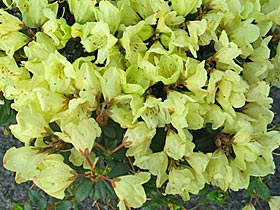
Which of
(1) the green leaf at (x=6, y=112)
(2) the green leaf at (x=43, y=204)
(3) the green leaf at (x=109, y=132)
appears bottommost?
(2) the green leaf at (x=43, y=204)

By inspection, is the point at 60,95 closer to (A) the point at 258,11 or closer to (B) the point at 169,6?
(B) the point at 169,6

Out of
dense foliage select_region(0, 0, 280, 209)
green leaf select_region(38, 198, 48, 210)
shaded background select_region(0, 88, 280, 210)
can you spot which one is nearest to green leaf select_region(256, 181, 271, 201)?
dense foliage select_region(0, 0, 280, 209)

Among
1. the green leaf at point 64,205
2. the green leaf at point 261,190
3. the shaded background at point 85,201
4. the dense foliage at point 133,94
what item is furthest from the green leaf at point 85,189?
the shaded background at point 85,201

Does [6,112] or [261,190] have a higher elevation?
[6,112]

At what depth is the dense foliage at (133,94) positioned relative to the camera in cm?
97

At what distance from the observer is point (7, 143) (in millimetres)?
1588

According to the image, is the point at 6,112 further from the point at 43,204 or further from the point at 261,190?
the point at 261,190

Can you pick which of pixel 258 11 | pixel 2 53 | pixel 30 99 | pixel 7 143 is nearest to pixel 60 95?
pixel 30 99

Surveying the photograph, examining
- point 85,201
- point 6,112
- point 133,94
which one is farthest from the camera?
point 85,201

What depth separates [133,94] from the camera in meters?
0.97

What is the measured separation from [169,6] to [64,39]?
0.18 metres

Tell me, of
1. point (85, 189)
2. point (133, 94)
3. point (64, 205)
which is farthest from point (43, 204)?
point (133, 94)

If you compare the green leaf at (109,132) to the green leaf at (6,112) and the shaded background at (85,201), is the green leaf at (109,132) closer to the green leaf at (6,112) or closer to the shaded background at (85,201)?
the green leaf at (6,112)

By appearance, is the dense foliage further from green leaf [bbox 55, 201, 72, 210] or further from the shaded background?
the shaded background
